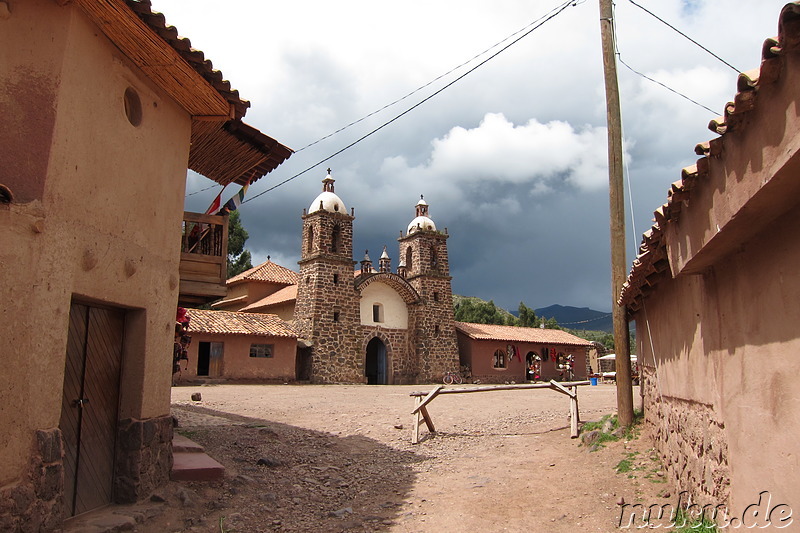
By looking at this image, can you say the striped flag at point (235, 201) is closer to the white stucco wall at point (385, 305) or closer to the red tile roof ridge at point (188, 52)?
the red tile roof ridge at point (188, 52)

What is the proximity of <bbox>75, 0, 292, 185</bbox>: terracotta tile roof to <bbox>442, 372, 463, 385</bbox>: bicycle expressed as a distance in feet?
84.3

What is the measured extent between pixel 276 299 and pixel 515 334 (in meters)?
14.9

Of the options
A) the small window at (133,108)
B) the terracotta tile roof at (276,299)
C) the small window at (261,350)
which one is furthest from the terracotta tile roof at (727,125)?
the terracotta tile roof at (276,299)

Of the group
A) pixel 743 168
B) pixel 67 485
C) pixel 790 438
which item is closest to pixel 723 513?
pixel 790 438

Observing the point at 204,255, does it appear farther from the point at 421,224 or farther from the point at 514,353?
the point at 514,353

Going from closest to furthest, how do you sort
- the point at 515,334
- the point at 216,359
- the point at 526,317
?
the point at 216,359 → the point at 515,334 → the point at 526,317

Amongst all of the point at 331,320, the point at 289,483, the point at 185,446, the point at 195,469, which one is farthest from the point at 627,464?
the point at 331,320

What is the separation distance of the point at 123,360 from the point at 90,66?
9.68ft

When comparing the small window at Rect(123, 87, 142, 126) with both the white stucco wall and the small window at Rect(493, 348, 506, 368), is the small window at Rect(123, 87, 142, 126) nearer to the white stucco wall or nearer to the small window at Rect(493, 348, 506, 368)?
the white stucco wall

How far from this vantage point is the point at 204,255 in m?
8.09

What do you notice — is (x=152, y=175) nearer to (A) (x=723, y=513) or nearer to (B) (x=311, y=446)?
(B) (x=311, y=446)

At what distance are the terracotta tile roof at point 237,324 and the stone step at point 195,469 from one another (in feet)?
61.8

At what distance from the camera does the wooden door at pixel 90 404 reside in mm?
5590

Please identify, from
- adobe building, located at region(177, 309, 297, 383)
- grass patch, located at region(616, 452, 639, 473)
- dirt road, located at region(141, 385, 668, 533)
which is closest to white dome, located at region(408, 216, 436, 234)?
adobe building, located at region(177, 309, 297, 383)
